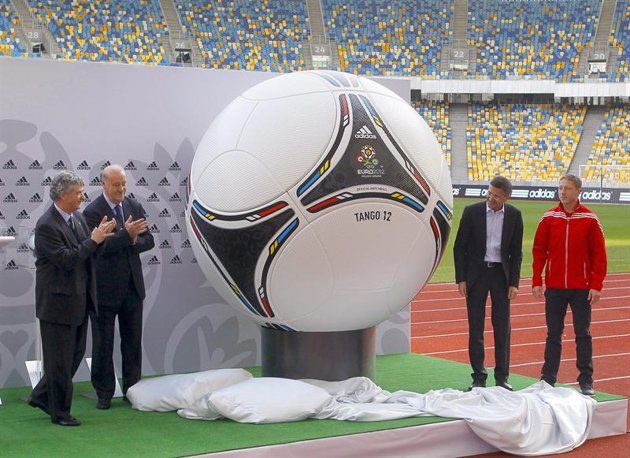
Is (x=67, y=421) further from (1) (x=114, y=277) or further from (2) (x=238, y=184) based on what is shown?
(2) (x=238, y=184)

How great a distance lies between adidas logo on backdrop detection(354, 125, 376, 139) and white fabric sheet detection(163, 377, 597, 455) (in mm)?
1777

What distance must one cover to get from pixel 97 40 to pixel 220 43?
5.53 m

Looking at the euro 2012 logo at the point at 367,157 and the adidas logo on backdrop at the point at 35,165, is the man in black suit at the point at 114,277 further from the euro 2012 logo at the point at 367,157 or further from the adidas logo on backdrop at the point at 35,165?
the euro 2012 logo at the point at 367,157

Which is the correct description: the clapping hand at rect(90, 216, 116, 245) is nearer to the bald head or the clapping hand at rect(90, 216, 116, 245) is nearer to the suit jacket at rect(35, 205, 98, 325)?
the suit jacket at rect(35, 205, 98, 325)

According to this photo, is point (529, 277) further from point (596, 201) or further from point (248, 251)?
point (596, 201)

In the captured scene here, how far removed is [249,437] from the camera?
603 centimetres

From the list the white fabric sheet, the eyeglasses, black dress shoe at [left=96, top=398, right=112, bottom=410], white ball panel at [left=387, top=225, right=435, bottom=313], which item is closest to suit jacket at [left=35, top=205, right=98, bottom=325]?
black dress shoe at [left=96, top=398, right=112, bottom=410]

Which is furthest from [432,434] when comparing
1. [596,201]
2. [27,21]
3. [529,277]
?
[27,21]

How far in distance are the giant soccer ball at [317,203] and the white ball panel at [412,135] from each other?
1 centimetres

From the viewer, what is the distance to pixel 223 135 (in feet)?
23.4

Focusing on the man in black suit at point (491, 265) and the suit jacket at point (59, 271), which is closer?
the suit jacket at point (59, 271)

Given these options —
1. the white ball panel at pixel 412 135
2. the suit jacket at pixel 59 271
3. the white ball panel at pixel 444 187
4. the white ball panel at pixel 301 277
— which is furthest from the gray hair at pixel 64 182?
the white ball panel at pixel 444 187

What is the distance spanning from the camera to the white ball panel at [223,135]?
7031 mm

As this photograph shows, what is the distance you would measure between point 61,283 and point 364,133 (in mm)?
2311
